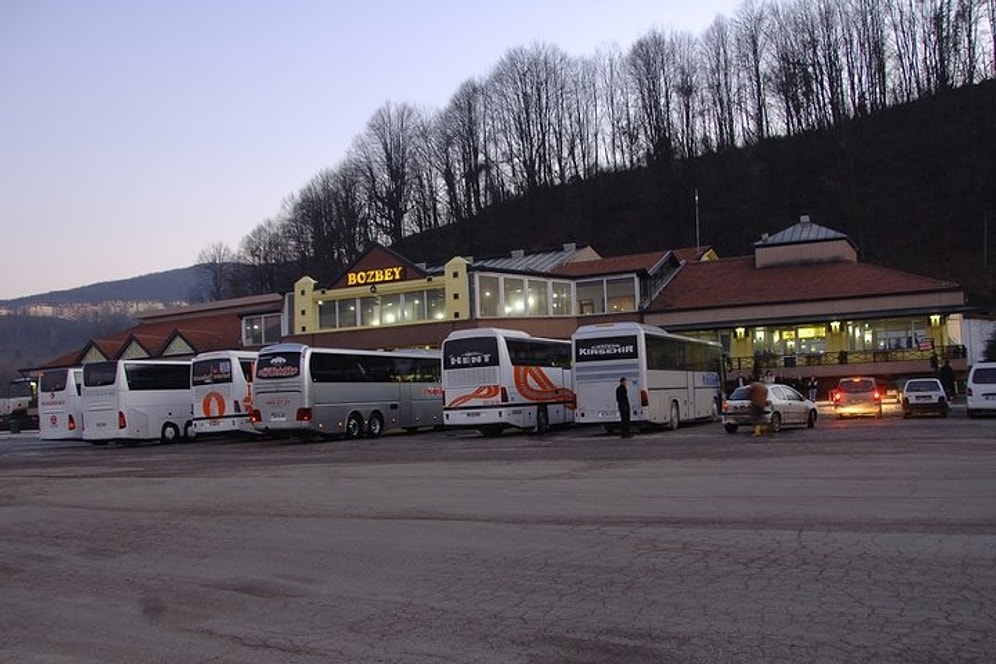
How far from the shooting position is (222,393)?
121 ft

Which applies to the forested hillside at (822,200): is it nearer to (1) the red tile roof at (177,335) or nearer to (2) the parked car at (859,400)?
(1) the red tile roof at (177,335)

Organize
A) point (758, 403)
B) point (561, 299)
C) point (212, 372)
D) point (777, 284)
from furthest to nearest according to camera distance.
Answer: point (561, 299), point (777, 284), point (212, 372), point (758, 403)

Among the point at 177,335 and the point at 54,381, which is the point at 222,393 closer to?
the point at 54,381

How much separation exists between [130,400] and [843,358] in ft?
120

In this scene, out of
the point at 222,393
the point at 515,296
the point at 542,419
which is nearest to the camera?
the point at 542,419

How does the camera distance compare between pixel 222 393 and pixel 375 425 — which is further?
pixel 222 393

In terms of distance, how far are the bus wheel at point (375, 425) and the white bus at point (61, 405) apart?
1368 centimetres

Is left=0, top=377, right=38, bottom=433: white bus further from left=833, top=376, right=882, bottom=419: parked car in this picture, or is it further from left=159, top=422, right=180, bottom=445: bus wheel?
left=833, top=376, right=882, bottom=419: parked car

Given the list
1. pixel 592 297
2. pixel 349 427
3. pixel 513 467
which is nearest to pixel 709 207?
pixel 592 297

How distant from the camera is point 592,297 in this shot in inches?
2233

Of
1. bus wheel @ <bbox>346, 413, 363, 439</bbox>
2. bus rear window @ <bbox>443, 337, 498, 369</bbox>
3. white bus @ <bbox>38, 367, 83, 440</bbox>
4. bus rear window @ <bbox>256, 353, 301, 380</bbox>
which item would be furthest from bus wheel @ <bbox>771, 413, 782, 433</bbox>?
white bus @ <bbox>38, 367, 83, 440</bbox>

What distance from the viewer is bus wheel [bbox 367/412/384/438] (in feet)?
118

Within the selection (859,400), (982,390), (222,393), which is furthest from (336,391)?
(982,390)

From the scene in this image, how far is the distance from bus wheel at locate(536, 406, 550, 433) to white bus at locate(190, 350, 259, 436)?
12.3 m
